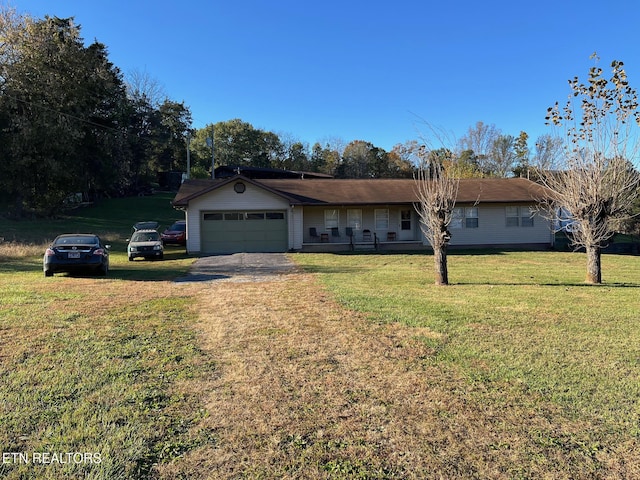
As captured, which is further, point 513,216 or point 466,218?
point 513,216

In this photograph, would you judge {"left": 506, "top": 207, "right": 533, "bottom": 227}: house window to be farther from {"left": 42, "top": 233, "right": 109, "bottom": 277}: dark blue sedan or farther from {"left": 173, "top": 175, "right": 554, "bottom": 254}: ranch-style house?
{"left": 42, "top": 233, "right": 109, "bottom": 277}: dark blue sedan

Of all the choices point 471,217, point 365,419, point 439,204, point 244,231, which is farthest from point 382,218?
point 365,419

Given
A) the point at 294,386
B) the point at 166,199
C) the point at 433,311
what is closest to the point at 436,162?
the point at 433,311

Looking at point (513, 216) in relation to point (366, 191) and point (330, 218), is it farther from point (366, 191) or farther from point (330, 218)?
point (330, 218)

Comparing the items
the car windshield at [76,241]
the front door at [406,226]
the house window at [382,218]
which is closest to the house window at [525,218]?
the front door at [406,226]

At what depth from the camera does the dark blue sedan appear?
1259 centimetres

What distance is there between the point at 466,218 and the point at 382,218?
454 centimetres

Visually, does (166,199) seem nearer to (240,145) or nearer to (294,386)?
(240,145)

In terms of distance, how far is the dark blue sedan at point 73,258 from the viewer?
12594mm

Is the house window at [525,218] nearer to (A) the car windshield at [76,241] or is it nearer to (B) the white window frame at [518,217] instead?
(B) the white window frame at [518,217]

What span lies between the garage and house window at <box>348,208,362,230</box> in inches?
144

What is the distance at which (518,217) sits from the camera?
23.4 meters

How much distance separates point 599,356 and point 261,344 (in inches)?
166

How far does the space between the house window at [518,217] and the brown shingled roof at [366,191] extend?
79 centimetres
